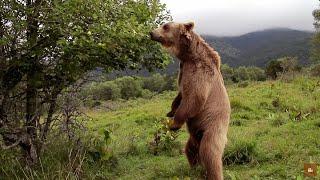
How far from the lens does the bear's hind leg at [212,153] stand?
641cm

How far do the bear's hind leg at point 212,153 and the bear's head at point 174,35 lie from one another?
119 centimetres

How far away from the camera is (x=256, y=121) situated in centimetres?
1268

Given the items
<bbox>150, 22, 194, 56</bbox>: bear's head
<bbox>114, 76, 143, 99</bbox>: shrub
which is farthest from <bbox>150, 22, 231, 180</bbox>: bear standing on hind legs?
<bbox>114, 76, 143, 99</bbox>: shrub

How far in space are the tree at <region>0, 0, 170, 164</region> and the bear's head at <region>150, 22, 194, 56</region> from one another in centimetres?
32

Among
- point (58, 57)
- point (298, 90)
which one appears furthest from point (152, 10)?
point (298, 90)

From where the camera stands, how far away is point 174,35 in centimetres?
674

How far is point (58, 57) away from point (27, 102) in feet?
3.58

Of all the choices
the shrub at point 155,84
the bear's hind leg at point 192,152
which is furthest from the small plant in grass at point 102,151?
the shrub at point 155,84

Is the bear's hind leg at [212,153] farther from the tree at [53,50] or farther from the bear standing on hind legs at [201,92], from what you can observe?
the tree at [53,50]

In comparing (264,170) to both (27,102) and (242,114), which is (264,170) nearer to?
(27,102)

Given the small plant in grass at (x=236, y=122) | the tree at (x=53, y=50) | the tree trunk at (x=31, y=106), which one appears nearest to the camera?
the tree at (x=53, y=50)

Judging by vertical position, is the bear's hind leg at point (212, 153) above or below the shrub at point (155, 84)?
above

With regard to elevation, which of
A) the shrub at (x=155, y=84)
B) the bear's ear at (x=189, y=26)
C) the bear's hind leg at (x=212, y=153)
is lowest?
the shrub at (x=155, y=84)

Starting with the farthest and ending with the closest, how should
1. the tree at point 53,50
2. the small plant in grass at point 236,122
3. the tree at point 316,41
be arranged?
the tree at point 316,41
the small plant in grass at point 236,122
the tree at point 53,50
